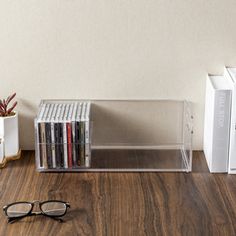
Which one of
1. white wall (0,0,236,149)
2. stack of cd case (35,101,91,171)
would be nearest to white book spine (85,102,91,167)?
stack of cd case (35,101,91,171)

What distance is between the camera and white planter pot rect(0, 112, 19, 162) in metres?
2.33

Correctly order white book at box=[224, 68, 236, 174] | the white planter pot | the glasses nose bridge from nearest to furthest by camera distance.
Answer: the glasses nose bridge → white book at box=[224, 68, 236, 174] → the white planter pot

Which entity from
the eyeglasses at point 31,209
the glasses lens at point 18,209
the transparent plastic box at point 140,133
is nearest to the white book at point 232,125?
the transparent plastic box at point 140,133

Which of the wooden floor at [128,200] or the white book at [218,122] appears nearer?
the wooden floor at [128,200]

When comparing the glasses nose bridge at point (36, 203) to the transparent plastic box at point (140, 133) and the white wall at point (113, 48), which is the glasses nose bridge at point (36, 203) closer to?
the transparent plastic box at point (140, 133)

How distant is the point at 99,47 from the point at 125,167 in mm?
413

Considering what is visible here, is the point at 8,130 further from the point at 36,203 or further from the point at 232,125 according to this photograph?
the point at 232,125

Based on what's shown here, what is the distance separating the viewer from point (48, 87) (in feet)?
7.86

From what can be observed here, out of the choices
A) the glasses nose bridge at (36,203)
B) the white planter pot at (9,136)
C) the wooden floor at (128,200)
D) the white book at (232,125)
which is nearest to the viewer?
the wooden floor at (128,200)

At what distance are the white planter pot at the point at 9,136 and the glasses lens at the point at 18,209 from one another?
0.36m

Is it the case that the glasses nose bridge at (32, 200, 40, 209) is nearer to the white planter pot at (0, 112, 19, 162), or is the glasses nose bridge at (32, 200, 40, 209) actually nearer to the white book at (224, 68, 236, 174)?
the white planter pot at (0, 112, 19, 162)

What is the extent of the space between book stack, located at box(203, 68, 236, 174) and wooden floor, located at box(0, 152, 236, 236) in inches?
1.8

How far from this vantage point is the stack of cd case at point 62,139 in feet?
7.39

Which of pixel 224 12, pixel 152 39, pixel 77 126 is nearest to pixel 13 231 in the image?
pixel 77 126
